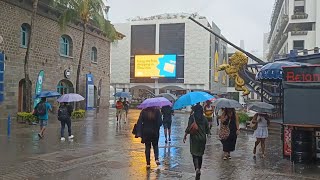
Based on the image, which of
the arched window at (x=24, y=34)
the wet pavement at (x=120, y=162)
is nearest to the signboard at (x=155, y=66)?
the arched window at (x=24, y=34)

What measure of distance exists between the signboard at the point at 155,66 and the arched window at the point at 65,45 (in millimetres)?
26649

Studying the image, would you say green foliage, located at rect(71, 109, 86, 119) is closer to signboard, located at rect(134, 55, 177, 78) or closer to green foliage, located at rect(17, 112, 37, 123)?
green foliage, located at rect(17, 112, 37, 123)

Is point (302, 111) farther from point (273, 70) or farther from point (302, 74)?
point (273, 70)

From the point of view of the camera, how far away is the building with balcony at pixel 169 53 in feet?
183

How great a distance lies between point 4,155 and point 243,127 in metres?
12.6

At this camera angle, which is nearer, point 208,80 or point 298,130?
point 298,130

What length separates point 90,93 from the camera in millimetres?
34094

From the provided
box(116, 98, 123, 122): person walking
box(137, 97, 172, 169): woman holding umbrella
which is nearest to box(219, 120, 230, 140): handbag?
box(137, 97, 172, 169): woman holding umbrella

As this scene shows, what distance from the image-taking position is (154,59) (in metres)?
58.0

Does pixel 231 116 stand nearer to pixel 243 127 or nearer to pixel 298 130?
pixel 298 130

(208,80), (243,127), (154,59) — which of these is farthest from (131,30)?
(243,127)

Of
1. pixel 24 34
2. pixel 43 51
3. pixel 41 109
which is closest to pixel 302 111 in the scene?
pixel 41 109

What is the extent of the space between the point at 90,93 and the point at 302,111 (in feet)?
85.1

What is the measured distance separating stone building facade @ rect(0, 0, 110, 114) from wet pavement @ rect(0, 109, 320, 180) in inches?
415
